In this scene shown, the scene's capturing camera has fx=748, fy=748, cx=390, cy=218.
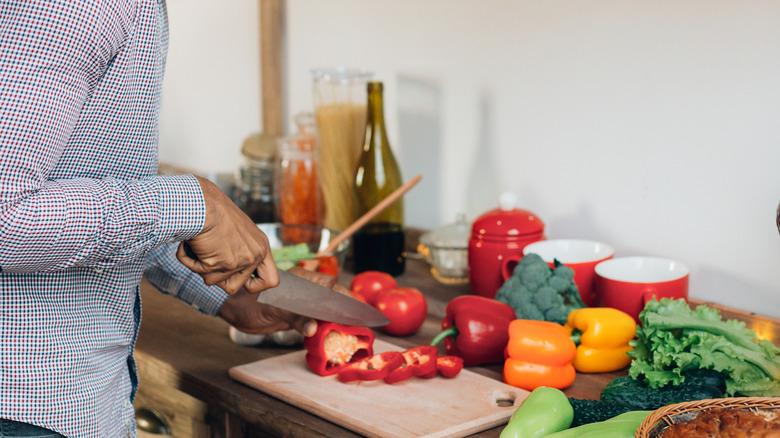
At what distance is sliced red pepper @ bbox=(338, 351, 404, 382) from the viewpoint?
1042 millimetres

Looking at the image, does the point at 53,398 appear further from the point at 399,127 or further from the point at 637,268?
the point at 399,127

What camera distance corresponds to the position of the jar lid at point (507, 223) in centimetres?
134

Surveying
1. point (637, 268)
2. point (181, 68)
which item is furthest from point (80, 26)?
point (181, 68)

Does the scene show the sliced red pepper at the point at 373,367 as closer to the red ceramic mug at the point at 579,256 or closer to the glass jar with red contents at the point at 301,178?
the red ceramic mug at the point at 579,256

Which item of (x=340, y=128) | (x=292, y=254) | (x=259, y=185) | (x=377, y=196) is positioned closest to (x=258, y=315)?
(x=292, y=254)

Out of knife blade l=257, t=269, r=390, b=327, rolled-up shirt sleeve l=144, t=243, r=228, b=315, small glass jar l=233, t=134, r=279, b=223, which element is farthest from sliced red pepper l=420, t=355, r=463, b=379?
small glass jar l=233, t=134, r=279, b=223

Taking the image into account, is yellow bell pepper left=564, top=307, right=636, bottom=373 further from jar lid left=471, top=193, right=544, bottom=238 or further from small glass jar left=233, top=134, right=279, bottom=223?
small glass jar left=233, top=134, right=279, bottom=223

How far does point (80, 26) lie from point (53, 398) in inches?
16.2

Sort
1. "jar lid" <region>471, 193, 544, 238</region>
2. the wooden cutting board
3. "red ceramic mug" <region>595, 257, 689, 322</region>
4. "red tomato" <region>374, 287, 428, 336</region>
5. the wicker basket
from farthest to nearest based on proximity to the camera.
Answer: "jar lid" <region>471, 193, 544, 238</region> → "red tomato" <region>374, 287, 428, 336</region> → "red ceramic mug" <region>595, 257, 689, 322</region> → the wooden cutting board → the wicker basket

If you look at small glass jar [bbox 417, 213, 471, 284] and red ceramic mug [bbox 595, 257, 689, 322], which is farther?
small glass jar [bbox 417, 213, 471, 284]

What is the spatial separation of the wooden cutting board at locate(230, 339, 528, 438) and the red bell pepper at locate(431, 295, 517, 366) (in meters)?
0.04

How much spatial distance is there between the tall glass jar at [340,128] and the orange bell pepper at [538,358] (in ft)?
2.28

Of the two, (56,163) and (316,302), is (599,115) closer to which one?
(316,302)

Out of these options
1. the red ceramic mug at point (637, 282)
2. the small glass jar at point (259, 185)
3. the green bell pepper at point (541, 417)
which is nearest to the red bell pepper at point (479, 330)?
the red ceramic mug at point (637, 282)
